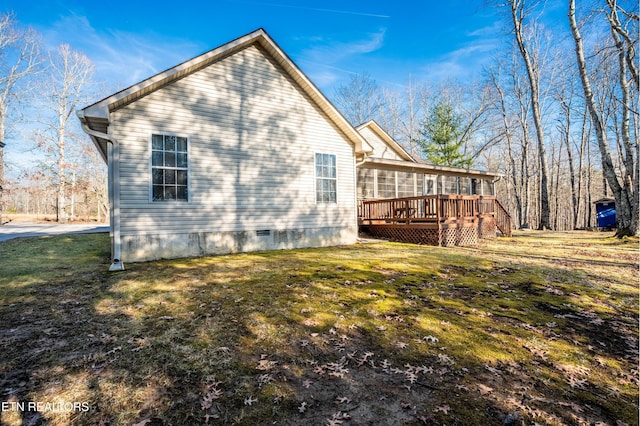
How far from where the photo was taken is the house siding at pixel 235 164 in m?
7.64

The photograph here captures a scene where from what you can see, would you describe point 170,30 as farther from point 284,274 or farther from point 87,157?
point 87,157

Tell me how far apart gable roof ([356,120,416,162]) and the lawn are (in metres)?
13.7

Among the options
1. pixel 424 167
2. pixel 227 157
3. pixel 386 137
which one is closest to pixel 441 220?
pixel 424 167

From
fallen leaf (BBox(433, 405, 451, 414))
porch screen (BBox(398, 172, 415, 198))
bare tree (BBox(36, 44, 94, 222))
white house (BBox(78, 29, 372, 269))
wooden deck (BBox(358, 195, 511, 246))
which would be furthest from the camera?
bare tree (BBox(36, 44, 94, 222))

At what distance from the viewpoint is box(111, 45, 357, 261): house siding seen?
764 cm

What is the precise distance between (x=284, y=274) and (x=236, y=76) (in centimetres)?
653

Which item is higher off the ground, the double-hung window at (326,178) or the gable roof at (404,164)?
the gable roof at (404,164)

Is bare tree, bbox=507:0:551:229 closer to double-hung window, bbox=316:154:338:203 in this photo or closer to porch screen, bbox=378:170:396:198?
porch screen, bbox=378:170:396:198

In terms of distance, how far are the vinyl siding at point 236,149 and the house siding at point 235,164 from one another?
27 millimetres

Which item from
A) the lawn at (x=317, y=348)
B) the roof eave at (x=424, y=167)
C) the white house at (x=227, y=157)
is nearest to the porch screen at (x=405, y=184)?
the roof eave at (x=424, y=167)

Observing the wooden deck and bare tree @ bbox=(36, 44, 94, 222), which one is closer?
the wooden deck

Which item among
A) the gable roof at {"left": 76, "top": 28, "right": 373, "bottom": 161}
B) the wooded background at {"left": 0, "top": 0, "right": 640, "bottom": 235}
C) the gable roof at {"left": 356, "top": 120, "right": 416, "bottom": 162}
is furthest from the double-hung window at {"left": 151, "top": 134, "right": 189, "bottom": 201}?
the wooded background at {"left": 0, "top": 0, "right": 640, "bottom": 235}

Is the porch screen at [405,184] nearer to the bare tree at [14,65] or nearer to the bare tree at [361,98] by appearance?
the bare tree at [361,98]

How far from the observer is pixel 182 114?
27.0ft
